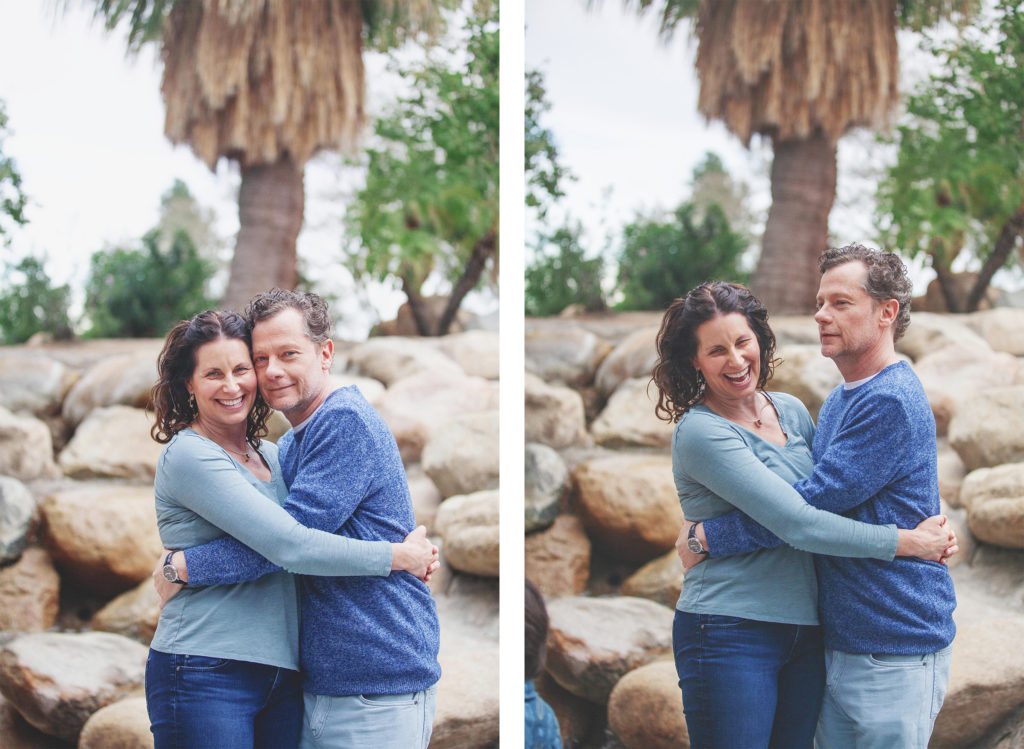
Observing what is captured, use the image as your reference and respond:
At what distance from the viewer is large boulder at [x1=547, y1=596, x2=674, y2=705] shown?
8.94 ft

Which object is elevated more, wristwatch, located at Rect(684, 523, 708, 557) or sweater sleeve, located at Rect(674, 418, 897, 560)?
sweater sleeve, located at Rect(674, 418, 897, 560)

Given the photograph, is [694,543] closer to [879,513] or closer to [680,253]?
[879,513]

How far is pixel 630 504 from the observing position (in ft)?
9.23

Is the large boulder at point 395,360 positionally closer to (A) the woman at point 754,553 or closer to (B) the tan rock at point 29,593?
(A) the woman at point 754,553

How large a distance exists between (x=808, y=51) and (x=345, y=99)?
1516 mm

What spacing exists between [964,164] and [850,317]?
3.11ft

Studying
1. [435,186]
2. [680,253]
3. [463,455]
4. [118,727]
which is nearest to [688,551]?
[463,455]

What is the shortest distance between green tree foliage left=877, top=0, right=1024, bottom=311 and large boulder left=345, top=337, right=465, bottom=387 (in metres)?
1.49

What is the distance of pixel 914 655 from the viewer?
205 centimetres

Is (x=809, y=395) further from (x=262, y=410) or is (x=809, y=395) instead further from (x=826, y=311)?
(x=262, y=410)

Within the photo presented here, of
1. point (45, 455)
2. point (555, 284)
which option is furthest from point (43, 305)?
point (555, 284)

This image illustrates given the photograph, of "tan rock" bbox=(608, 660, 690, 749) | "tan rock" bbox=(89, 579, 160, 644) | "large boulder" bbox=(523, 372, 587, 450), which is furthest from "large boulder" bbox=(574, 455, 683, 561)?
"tan rock" bbox=(89, 579, 160, 644)

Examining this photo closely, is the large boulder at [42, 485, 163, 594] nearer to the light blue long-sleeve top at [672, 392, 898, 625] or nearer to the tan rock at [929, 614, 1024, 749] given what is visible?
the light blue long-sleeve top at [672, 392, 898, 625]

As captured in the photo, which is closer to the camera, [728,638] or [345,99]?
[728,638]
